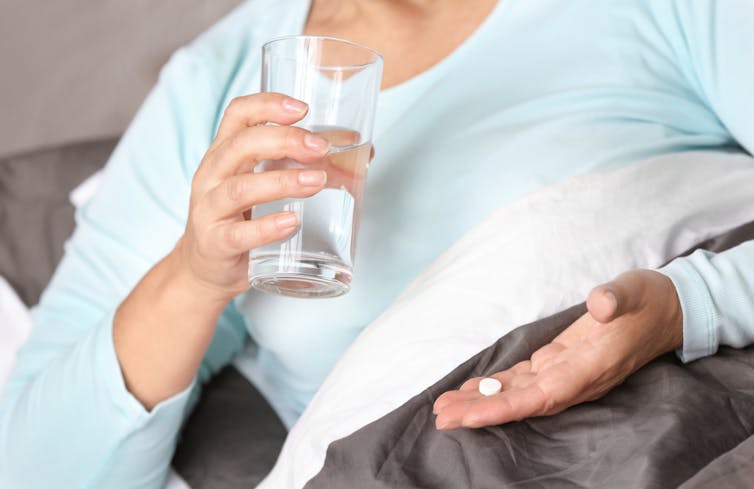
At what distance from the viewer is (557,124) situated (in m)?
1.01

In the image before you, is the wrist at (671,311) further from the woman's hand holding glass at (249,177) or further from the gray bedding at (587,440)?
the woman's hand holding glass at (249,177)

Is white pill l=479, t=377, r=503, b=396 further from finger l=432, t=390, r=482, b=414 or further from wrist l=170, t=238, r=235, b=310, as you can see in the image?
wrist l=170, t=238, r=235, b=310

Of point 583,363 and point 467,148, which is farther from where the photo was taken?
point 467,148

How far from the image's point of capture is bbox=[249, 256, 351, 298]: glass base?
801 millimetres

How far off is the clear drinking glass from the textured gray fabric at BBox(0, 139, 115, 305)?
2.79 ft

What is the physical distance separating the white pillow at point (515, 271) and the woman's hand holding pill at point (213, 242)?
0.14 m

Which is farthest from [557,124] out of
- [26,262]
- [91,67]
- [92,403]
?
[91,67]

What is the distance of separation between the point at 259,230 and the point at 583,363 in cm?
26

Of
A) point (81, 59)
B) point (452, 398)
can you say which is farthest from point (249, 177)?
point (81, 59)

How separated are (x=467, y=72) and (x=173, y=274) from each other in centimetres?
39

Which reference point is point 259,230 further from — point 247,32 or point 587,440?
point 247,32

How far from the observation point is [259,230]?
775 mm

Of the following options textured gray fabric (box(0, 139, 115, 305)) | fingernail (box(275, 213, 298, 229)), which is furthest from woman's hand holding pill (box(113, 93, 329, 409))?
textured gray fabric (box(0, 139, 115, 305))

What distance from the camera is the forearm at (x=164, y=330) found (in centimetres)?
99
